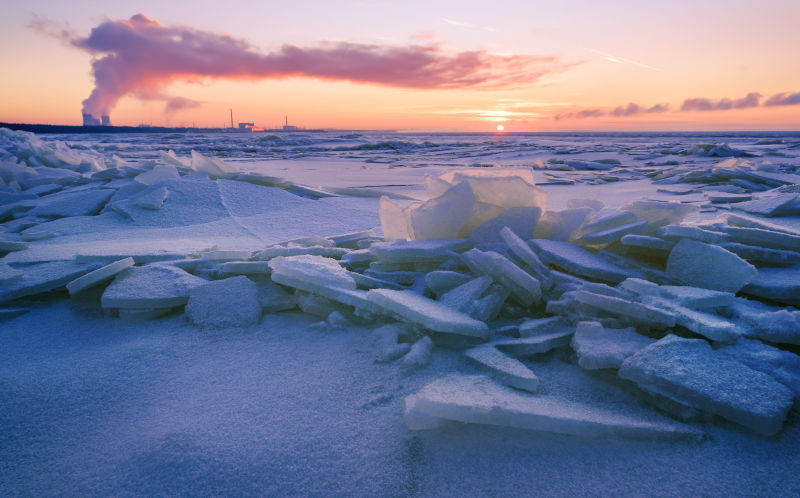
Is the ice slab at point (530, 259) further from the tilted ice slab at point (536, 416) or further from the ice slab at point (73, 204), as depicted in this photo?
the ice slab at point (73, 204)

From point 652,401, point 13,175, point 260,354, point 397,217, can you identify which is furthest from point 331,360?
point 13,175

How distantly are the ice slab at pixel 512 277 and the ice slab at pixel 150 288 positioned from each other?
135 cm

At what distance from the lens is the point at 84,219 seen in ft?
12.1

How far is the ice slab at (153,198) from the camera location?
381 centimetres

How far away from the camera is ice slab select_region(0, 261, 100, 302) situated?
2.06 metres

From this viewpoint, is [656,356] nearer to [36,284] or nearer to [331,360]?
[331,360]

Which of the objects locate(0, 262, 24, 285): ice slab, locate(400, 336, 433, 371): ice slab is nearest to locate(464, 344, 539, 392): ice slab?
locate(400, 336, 433, 371): ice slab

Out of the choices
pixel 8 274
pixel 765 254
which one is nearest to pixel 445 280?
pixel 765 254

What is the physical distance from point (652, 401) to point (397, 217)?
5.56ft

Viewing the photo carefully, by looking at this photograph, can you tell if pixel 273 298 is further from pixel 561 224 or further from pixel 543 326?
pixel 561 224

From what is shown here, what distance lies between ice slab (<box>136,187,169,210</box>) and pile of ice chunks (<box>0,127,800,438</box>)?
1.13 meters

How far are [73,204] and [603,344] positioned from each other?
179 inches

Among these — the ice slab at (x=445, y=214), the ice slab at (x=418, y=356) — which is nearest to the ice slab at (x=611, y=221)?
the ice slab at (x=445, y=214)

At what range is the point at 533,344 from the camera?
4.99 ft
